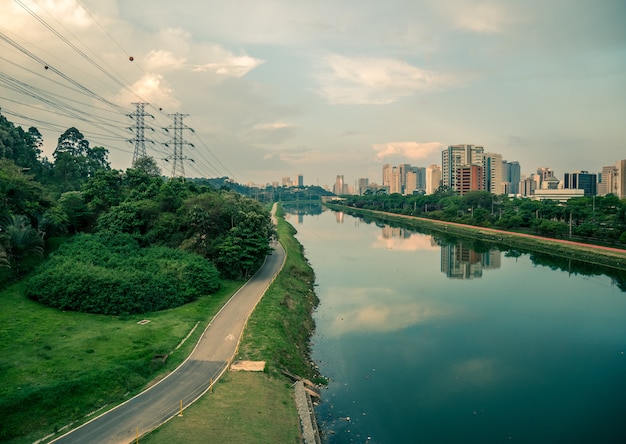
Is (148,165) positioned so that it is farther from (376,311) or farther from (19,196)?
(376,311)

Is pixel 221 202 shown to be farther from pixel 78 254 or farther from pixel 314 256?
pixel 314 256

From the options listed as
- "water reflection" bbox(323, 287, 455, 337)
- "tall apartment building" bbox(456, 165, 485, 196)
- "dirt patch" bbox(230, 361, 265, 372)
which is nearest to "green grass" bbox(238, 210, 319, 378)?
"dirt patch" bbox(230, 361, 265, 372)

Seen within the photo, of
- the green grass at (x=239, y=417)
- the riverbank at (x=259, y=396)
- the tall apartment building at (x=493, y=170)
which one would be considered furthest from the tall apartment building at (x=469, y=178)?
the green grass at (x=239, y=417)

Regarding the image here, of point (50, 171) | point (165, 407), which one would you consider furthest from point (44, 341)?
point (50, 171)

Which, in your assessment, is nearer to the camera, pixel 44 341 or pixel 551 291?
pixel 44 341

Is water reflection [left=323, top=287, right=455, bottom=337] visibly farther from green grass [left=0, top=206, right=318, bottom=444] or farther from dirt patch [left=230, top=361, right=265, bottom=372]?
dirt patch [left=230, top=361, right=265, bottom=372]

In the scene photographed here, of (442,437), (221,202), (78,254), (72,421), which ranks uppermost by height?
(221,202)
